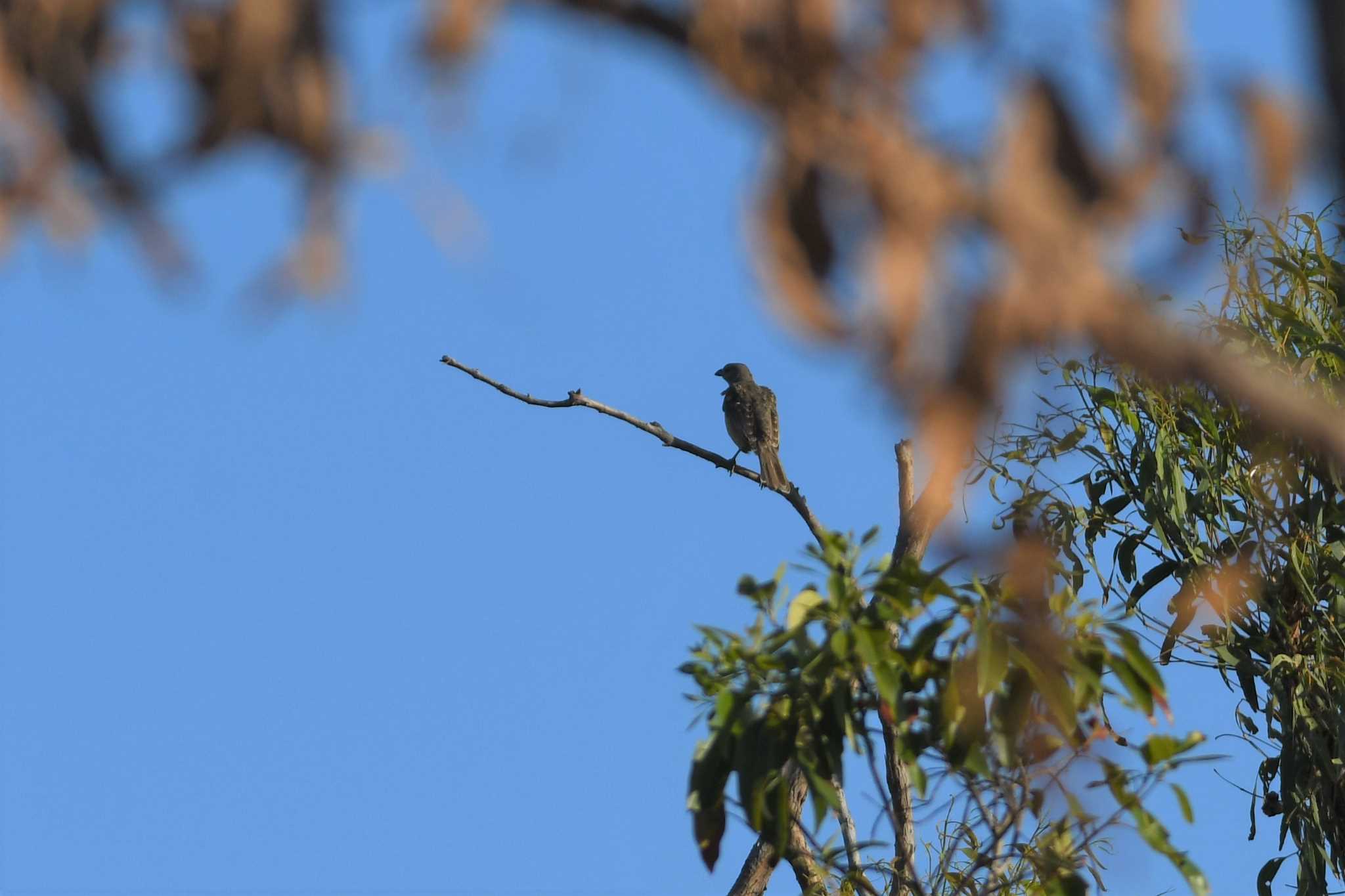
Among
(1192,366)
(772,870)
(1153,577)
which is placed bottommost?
(1192,366)

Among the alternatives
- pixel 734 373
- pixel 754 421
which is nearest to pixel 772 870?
pixel 754 421

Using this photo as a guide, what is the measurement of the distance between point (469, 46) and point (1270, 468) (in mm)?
4183

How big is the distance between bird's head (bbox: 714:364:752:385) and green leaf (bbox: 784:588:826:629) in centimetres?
930

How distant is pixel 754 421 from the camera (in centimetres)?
1191

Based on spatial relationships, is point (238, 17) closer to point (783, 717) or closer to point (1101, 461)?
point (783, 717)

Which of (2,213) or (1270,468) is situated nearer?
(2,213)

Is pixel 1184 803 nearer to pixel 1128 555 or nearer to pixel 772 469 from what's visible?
pixel 1128 555

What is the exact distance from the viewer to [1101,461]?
620 centimetres

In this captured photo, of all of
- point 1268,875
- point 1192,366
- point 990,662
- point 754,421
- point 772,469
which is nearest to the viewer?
point 1192,366

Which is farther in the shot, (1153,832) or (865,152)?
(1153,832)

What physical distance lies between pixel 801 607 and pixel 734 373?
31.3 feet

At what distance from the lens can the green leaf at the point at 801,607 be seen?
3.97 meters

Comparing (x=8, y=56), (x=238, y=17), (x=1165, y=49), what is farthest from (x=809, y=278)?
(x=8, y=56)

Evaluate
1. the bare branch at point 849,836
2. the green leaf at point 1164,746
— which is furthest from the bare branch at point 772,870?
the green leaf at point 1164,746
